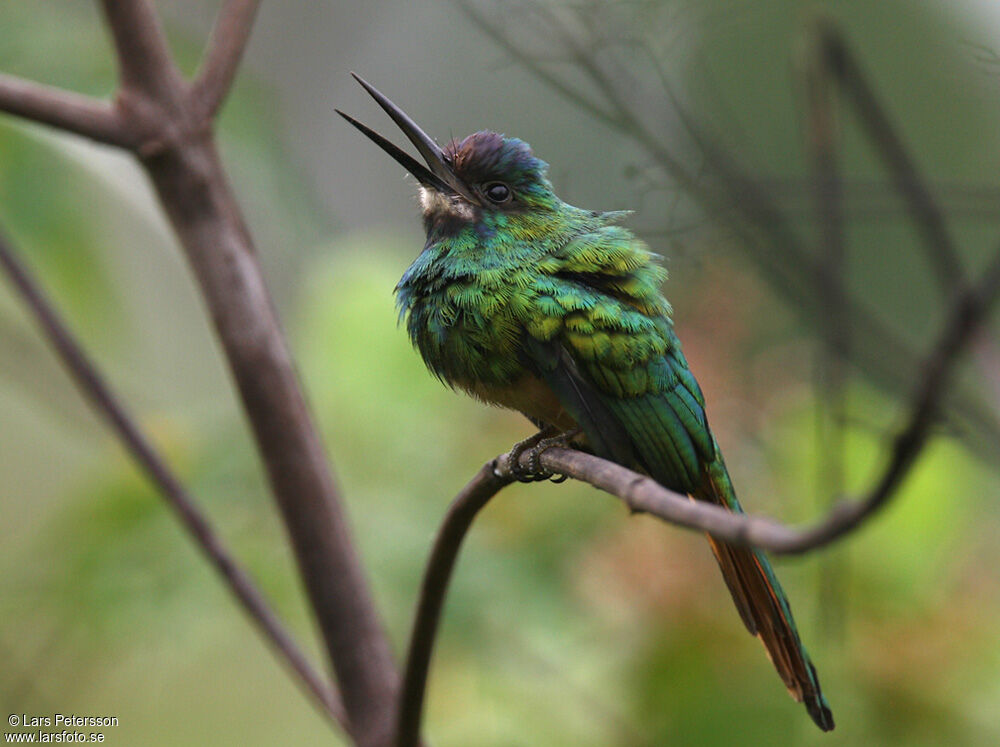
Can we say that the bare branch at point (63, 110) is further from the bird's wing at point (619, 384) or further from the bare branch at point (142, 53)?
the bird's wing at point (619, 384)

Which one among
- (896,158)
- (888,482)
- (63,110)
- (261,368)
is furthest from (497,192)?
(888,482)

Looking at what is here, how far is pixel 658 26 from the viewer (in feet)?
4.80

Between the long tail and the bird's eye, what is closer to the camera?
the long tail

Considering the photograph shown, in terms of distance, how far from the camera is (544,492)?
1891 mm

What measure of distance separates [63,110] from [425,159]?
0.58 meters

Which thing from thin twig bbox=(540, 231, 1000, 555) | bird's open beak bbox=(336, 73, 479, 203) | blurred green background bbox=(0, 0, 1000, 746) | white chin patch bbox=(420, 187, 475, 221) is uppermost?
thin twig bbox=(540, 231, 1000, 555)

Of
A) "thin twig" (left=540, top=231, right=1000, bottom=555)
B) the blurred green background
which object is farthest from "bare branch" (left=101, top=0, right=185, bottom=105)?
"thin twig" (left=540, top=231, right=1000, bottom=555)

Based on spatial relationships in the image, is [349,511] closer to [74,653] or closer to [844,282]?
[74,653]

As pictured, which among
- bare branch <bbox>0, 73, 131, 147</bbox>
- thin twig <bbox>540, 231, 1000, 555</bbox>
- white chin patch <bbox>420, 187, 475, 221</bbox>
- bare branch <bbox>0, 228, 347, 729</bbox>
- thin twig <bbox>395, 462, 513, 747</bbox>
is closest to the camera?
thin twig <bbox>540, 231, 1000, 555</bbox>

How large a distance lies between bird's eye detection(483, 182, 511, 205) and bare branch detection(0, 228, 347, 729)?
0.66 meters

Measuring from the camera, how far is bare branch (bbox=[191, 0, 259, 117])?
1.50 meters

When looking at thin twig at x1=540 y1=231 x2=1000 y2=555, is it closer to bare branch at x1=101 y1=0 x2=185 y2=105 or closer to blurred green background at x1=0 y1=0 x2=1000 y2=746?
blurred green background at x1=0 y1=0 x2=1000 y2=746

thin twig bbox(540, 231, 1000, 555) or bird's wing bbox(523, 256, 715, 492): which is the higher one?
thin twig bbox(540, 231, 1000, 555)

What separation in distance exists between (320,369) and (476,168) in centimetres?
44
